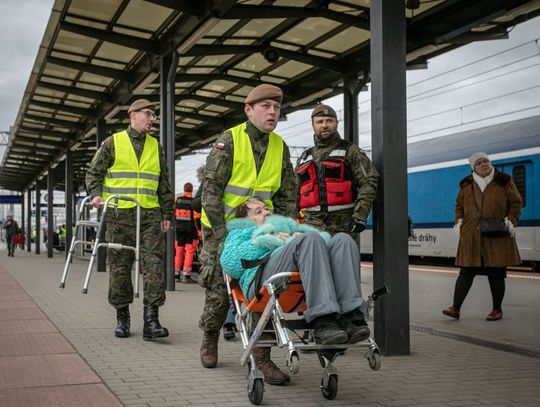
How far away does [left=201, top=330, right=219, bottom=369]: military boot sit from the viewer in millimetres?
5445

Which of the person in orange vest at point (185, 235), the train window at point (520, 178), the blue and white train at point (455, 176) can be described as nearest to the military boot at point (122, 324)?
the person in orange vest at point (185, 235)

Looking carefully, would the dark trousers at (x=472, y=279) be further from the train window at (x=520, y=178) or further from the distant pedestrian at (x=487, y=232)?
the train window at (x=520, y=178)

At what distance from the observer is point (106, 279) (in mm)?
15016

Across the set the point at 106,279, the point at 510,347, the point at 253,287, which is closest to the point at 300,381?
the point at 253,287

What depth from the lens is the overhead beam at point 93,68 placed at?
43.1 ft

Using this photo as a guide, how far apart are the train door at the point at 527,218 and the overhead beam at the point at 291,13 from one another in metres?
9.24

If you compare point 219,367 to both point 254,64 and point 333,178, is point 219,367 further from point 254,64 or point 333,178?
point 254,64

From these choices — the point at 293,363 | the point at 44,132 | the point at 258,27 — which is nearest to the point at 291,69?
the point at 258,27

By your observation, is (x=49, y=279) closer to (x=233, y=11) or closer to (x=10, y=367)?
(x=233, y=11)

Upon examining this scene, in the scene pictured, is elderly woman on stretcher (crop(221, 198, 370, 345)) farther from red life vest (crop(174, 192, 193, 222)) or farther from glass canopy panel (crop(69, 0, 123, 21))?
red life vest (crop(174, 192, 193, 222))

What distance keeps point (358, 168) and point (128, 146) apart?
2311 mm

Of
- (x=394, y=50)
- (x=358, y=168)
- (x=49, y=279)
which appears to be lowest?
(x=49, y=279)

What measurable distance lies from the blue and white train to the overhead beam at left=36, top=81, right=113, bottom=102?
9.55 meters

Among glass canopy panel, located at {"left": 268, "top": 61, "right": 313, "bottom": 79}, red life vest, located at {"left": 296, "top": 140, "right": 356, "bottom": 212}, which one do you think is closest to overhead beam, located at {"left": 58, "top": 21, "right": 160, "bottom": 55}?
glass canopy panel, located at {"left": 268, "top": 61, "right": 313, "bottom": 79}
